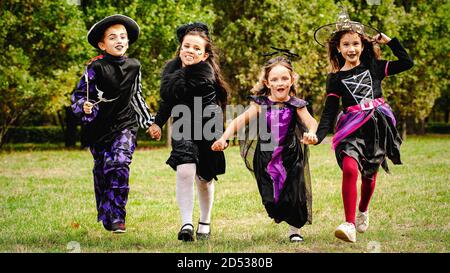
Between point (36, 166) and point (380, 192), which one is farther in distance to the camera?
point (36, 166)

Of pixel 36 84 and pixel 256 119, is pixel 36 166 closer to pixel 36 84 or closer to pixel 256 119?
pixel 36 84

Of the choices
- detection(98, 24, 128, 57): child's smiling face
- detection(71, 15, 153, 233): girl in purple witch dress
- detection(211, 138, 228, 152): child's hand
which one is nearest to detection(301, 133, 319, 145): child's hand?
detection(211, 138, 228, 152): child's hand

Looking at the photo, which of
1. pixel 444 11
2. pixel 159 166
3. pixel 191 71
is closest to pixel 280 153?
pixel 191 71

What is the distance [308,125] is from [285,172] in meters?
0.47

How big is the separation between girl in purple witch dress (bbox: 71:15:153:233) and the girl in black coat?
326mm

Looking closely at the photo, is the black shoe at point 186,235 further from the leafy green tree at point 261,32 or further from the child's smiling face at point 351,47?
the leafy green tree at point 261,32

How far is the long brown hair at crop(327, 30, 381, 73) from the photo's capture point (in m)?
6.40

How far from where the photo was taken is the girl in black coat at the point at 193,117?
6160 mm

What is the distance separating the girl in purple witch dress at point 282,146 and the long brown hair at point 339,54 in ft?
1.94

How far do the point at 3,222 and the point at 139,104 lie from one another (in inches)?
91.5

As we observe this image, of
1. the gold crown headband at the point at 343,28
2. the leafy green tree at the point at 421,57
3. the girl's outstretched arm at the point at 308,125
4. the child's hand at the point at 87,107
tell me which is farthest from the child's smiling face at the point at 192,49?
the leafy green tree at the point at 421,57

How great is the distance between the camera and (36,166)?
15.7 m

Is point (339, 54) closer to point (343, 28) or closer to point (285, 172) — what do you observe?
point (343, 28)

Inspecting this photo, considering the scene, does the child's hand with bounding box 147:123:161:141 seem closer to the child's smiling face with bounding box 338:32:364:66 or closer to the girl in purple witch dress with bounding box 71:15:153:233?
the girl in purple witch dress with bounding box 71:15:153:233
